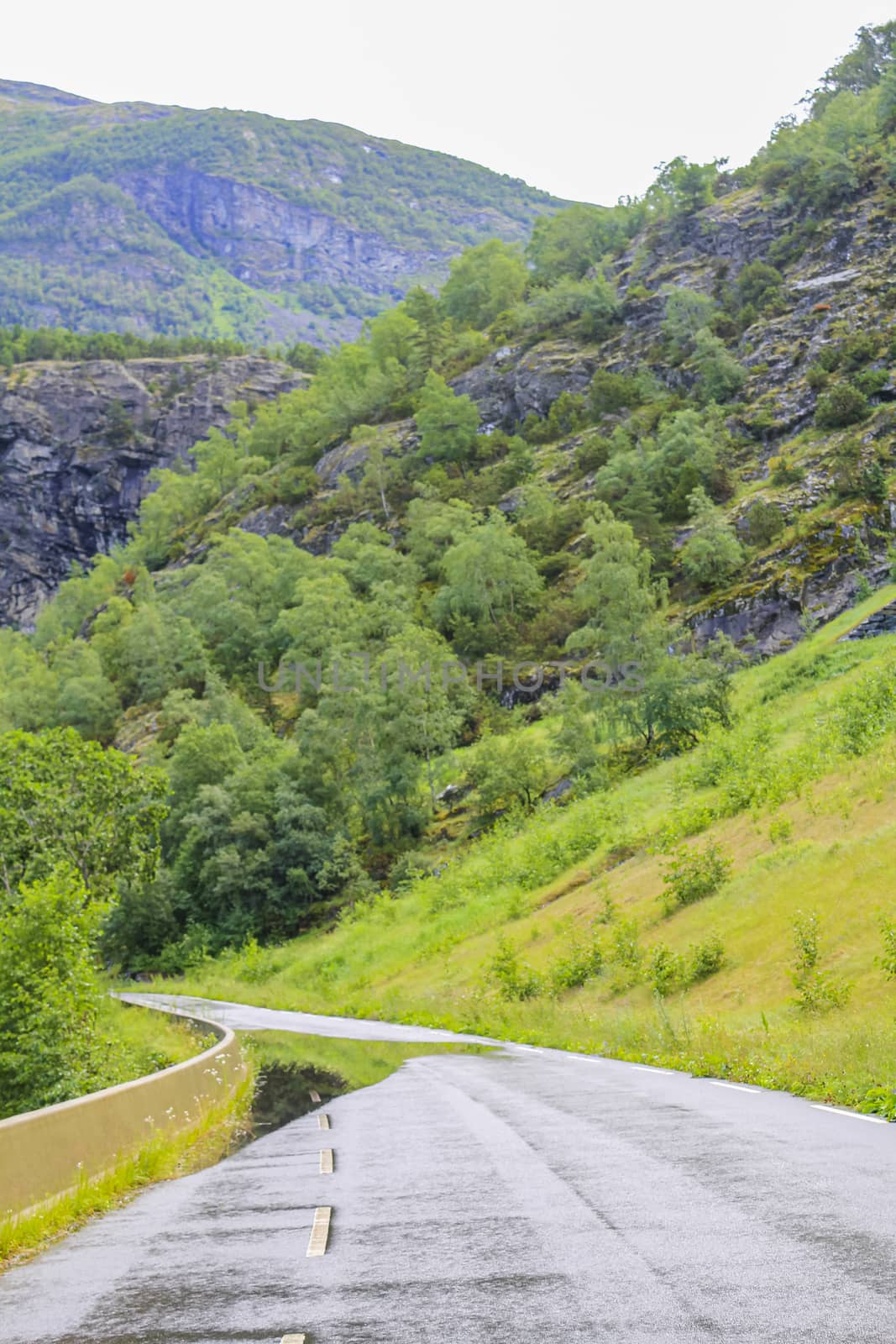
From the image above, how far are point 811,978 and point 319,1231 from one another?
1327cm

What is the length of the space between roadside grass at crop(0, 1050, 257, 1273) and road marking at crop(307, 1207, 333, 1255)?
2176 mm

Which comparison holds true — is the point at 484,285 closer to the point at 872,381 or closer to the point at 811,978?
the point at 872,381

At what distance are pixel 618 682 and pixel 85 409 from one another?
141m

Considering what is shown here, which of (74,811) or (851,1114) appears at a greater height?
(851,1114)

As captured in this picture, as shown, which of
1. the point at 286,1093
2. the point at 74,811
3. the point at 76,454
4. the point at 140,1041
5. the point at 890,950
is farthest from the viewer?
the point at 76,454

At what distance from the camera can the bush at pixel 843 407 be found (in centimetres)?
6406

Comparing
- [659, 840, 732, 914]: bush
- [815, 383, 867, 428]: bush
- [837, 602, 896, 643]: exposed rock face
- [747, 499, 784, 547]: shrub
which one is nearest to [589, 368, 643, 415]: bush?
[815, 383, 867, 428]: bush

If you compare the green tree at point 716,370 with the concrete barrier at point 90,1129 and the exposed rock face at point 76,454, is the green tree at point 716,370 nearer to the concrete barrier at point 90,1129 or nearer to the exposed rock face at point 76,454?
the concrete barrier at point 90,1129

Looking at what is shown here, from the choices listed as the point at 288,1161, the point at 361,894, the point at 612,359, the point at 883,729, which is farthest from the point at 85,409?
the point at 288,1161

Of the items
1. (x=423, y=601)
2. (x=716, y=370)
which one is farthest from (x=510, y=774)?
(x=716, y=370)

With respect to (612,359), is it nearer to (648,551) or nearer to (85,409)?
(648,551)

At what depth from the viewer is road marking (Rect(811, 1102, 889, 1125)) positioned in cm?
1005

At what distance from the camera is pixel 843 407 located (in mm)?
64375

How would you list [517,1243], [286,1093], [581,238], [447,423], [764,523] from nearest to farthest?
[517,1243]
[286,1093]
[764,523]
[447,423]
[581,238]
